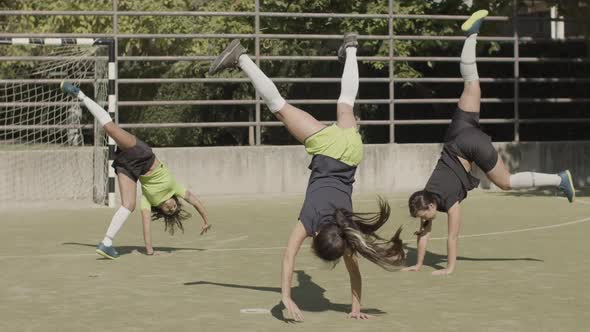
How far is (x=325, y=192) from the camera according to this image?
9305 mm

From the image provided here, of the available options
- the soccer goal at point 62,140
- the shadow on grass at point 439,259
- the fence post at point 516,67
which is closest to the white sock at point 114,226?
the shadow on grass at point 439,259

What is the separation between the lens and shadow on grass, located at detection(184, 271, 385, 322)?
955 centimetres

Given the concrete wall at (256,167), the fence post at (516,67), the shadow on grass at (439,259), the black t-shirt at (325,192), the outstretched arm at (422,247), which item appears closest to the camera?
the black t-shirt at (325,192)

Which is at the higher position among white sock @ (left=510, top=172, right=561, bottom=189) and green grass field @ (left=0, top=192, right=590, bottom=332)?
white sock @ (left=510, top=172, right=561, bottom=189)

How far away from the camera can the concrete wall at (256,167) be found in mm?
18484

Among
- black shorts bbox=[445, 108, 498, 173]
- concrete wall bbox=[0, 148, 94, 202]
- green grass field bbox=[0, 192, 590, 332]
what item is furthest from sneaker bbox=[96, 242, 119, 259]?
concrete wall bbox=[0, 148, 94, 202]

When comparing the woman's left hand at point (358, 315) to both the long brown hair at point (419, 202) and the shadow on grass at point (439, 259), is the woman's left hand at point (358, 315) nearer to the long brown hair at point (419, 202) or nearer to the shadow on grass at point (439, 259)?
the long brown hair at point (419, 202)

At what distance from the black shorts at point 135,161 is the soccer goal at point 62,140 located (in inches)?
192

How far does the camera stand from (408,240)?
46.5 feet

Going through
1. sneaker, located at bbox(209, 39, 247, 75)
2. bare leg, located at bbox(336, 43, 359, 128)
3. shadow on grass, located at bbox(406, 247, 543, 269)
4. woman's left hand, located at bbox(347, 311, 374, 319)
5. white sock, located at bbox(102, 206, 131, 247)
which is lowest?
shadow on grass, located at bbox(406, 247, 543, 269)

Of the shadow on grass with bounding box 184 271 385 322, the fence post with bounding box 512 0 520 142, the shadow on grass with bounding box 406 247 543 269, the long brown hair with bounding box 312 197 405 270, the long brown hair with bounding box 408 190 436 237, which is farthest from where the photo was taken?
the fence post with bounding box 512 0 520 142

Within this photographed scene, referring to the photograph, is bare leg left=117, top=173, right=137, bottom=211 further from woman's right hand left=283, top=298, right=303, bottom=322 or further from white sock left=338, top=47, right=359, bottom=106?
woman's right hand left=283, top=298, right=303, bottom=322

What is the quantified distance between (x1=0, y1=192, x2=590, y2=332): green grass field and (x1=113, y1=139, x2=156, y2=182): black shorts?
0.86 m

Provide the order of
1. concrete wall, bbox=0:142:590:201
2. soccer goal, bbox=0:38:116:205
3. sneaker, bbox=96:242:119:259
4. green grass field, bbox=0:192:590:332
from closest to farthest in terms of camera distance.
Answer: green grass field, bbox=0:192:590:332, sneaker, bbox=96:242:119:259, soccer goal, bbox=0:38:116:205, concrete wall, bbox=0:142:590:201
